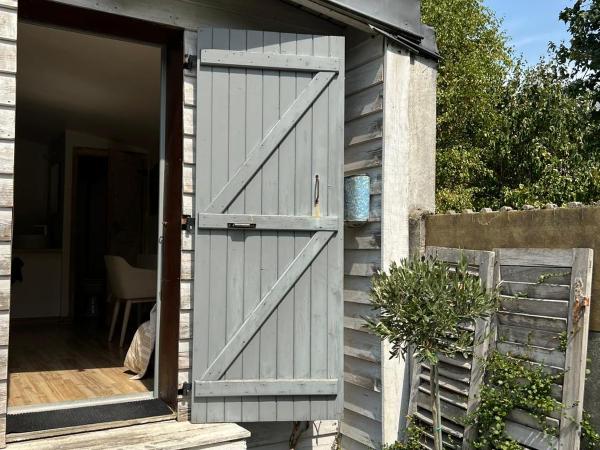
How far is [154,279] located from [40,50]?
6.82 feet

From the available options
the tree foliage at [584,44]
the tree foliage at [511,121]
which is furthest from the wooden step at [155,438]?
the tree foliage at [584,44]

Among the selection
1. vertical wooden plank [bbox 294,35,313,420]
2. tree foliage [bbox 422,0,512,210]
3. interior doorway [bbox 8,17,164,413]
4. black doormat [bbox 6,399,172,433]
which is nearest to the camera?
black doormat [bbox 6,399,172,433]

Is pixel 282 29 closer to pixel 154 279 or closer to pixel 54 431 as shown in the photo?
pixel 54 431

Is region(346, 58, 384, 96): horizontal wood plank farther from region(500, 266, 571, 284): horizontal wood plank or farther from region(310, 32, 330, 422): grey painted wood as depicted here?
region(500, 266, 571, 284): horizontal wood plank

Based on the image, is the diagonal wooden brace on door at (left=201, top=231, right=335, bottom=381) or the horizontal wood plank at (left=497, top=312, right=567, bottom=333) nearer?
the horizontal wood plank at (left=497, top=312, right=567, bottom=333)

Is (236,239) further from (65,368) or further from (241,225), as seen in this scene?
(65,368)

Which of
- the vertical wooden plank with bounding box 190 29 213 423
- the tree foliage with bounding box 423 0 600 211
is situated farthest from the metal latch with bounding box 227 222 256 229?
the tree foliage with bounding box 423 0 600 211

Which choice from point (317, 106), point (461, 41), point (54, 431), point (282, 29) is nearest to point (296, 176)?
point (317, 106)

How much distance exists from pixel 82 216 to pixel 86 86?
279 cm

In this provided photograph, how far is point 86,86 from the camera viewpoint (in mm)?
4969

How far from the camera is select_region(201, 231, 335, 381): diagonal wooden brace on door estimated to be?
2.93 m

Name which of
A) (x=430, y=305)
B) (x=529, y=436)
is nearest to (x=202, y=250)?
(x=430, y=305)

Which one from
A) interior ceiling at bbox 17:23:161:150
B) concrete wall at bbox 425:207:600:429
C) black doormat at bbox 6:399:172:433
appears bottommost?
black doormat at bbox 6:399:172:433

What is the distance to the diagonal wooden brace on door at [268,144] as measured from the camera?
2957 mm
